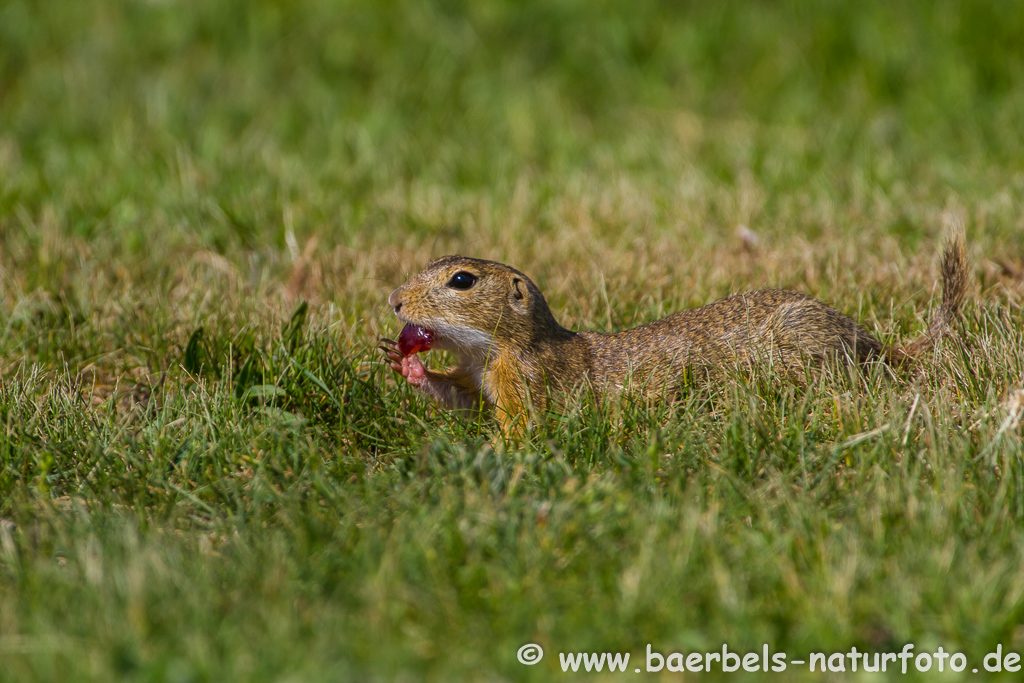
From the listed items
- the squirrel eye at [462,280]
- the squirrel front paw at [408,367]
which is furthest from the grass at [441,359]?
the squirrel eye at [462,280]

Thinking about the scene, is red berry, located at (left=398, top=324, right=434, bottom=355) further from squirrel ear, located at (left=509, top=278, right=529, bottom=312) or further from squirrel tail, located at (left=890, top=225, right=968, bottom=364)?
squirrel tail, located at (left=890, top=225, right=968, bottom=364)

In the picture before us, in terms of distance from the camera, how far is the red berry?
3.56 metres

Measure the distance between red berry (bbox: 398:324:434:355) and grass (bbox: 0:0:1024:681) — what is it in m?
0.13

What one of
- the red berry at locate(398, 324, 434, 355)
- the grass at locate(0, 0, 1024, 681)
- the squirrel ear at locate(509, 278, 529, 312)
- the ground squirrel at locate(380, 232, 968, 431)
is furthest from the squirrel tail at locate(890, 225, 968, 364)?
the red berry at locate(398, 324, 434, 355)

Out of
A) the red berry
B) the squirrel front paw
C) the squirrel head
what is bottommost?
the squirrel front paw

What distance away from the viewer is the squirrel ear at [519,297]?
3553 mm

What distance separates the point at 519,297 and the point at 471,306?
173mm

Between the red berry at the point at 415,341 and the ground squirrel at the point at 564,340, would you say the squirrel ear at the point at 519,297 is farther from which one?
the red berry at the point at 415,341

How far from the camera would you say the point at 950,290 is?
3.59 meters

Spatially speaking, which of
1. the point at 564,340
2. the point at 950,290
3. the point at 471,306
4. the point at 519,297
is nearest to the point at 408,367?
the point at 471,306

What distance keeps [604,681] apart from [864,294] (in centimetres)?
265

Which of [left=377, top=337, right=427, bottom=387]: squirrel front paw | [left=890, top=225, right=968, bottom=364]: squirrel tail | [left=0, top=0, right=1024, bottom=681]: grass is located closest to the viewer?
[left=0, top=0, right=1024, bottom=681]: grass

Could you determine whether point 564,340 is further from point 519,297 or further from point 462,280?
point 462,280

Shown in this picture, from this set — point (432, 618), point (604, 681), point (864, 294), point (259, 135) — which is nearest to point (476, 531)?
point (432, 618)
